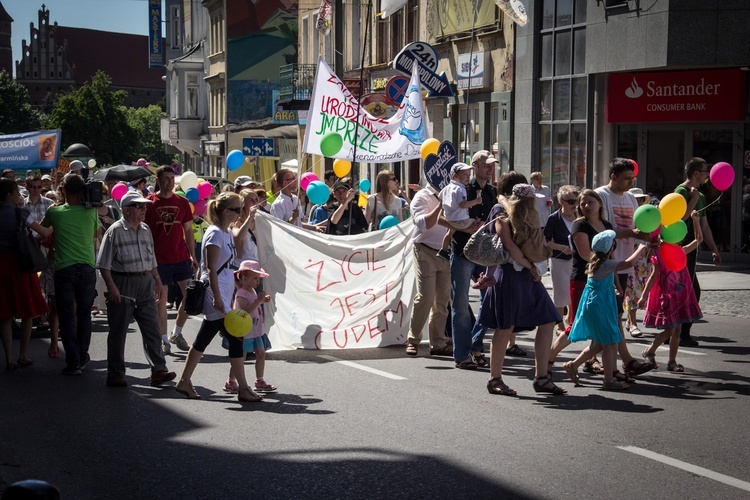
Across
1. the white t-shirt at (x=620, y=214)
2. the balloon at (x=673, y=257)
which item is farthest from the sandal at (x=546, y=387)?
the balloon at (x=673, y=257)

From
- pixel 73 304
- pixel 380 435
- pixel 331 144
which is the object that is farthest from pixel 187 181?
pixel 380 435

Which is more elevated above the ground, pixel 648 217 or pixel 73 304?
pixel 648 217

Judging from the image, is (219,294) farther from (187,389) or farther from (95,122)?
(95,122)

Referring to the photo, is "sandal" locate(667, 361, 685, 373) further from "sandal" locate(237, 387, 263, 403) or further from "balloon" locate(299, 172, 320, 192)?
"balloon" locate(299, 172, 320, 192)

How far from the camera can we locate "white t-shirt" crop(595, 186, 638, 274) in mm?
9758

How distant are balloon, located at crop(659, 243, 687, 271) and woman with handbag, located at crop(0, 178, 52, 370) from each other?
18.9 feet

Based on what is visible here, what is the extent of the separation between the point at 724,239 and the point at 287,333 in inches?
470

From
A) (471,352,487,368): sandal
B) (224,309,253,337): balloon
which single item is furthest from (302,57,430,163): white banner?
(224,309,253,337): balloon

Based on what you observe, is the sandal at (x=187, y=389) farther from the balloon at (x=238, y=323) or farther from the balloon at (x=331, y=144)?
the balloon at (x=331, y=144)

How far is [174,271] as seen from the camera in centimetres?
1104

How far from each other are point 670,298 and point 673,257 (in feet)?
1.20

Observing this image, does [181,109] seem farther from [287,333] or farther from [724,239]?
[287,333]

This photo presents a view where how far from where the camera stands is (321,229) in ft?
44.7

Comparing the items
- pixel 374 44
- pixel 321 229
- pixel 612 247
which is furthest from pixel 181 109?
pixel 612 247
